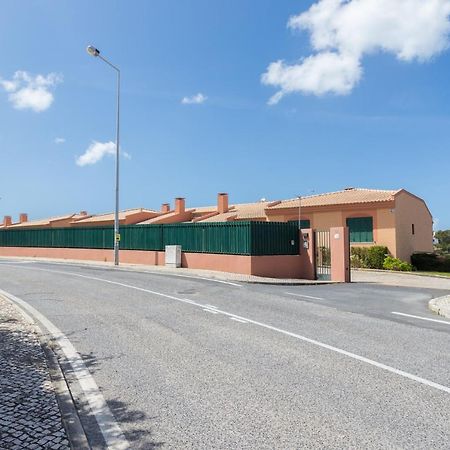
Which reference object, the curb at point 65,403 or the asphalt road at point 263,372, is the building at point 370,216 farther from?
the curb at point 65,403

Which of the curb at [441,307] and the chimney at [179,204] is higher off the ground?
the chimney at [179,204]

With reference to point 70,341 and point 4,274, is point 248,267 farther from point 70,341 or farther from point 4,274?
point 70,341

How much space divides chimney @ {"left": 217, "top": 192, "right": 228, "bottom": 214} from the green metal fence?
15277 millimetres

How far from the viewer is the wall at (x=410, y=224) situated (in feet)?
94.9

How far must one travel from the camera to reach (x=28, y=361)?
590cm

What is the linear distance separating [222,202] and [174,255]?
20.5 metres

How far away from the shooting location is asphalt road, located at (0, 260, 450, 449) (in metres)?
3.85

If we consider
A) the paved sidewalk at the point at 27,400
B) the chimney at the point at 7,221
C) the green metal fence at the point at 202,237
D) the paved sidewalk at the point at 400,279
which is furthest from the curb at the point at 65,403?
the chimney at the point at 7,221

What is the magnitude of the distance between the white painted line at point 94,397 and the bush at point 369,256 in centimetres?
2342

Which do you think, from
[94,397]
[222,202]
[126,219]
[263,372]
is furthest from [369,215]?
[94,397]

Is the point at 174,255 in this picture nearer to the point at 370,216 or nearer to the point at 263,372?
the point at 370,216

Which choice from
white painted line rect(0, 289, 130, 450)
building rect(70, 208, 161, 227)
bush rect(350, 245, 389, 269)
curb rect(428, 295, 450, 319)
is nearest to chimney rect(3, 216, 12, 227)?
building rect(70, 208, 161, 227)

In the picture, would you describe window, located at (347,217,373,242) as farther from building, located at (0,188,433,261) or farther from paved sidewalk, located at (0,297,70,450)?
paved sidewalk, located at (0,297,70,450)

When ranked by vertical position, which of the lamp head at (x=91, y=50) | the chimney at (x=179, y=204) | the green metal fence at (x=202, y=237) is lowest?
the green metal fence at (x=202, y=237)
